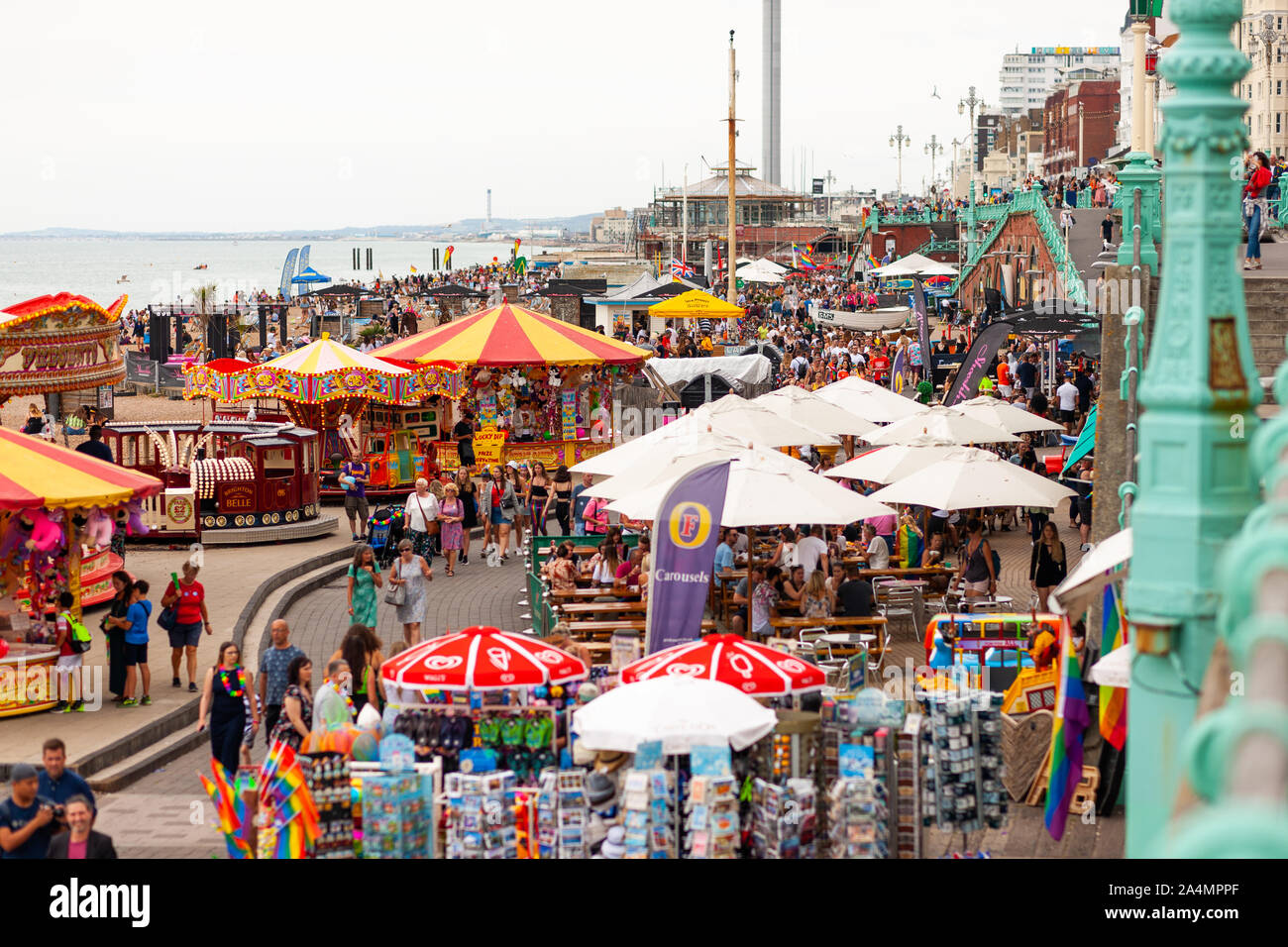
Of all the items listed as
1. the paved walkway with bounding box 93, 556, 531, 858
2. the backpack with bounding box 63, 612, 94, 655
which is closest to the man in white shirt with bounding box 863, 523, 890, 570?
the paved walkway with bounding box 93, 556, 531, 858

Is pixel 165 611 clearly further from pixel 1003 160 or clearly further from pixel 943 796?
pixel 1003 160

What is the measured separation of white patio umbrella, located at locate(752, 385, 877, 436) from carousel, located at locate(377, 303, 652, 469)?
6588 mm

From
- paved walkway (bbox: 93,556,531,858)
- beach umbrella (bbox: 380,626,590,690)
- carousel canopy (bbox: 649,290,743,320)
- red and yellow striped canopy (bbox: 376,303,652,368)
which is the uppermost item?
carousel canopy (bbox: 649,290,743,320)

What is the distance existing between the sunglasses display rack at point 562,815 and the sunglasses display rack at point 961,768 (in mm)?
2073

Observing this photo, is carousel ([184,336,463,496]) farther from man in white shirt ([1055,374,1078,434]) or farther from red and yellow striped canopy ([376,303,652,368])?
man in white shirt ([1055,374,1078,434])

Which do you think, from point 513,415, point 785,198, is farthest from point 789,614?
point 785,198

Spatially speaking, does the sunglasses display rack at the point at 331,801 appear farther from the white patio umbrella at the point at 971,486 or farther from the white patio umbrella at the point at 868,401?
the white patio umbrella at the point at 868,401

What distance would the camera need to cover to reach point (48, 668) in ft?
44.8

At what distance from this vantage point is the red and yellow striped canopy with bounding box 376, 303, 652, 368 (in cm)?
2723

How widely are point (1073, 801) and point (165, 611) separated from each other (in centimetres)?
799

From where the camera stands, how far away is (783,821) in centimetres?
830

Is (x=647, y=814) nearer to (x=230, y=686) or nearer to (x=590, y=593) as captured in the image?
(x=230, y=686)

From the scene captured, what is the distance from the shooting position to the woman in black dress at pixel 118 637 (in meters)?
13.2

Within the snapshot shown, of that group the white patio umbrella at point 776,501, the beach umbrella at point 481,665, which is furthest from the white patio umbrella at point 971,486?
the beach umbrella at point 481,665
